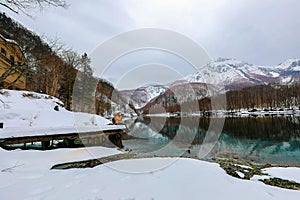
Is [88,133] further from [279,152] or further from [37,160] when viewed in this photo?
[279,152]

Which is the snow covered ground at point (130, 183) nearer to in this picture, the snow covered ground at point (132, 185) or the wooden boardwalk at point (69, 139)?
the snow covered ground at point (132, 185)

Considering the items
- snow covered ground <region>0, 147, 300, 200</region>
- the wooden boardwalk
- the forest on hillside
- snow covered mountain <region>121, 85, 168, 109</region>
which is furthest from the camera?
the forest on hillside

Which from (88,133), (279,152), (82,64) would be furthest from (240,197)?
(82,64)

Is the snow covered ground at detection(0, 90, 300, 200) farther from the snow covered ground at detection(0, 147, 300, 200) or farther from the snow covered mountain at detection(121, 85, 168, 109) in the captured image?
the snow covered mountain at detection(121, 85, 168, 109)

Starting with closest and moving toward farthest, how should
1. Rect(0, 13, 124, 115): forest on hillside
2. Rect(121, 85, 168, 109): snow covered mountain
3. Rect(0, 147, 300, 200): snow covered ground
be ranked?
Rect(0, 147, 300, 200): snow covered ground
Rect(121, 85, 168, 109): snow covered mountain
Rect(0, 13, 124, 115): forest on hillside

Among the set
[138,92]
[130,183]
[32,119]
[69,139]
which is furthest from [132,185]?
[138,92]

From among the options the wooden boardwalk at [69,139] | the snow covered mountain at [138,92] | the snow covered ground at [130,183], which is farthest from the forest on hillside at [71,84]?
the snow covered ground at [130,183]

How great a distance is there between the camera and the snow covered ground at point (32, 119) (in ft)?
34.9

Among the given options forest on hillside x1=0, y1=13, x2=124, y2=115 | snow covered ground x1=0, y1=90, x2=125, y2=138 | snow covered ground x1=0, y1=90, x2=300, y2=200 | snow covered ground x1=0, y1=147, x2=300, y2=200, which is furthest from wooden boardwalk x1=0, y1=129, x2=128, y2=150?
forest on hillside x1=0, y1=13, x2=124, y2=115

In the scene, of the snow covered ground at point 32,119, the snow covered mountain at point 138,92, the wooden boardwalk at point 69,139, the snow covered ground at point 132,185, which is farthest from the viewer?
the snow covered mountain at point 138,92

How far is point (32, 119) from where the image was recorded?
15000 mm

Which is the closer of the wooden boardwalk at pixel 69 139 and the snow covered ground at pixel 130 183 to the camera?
the snow covered ground at pixel 130 183

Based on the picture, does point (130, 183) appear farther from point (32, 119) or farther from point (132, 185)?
point (32, 119)

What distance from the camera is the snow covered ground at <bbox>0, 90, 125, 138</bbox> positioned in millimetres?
10645
